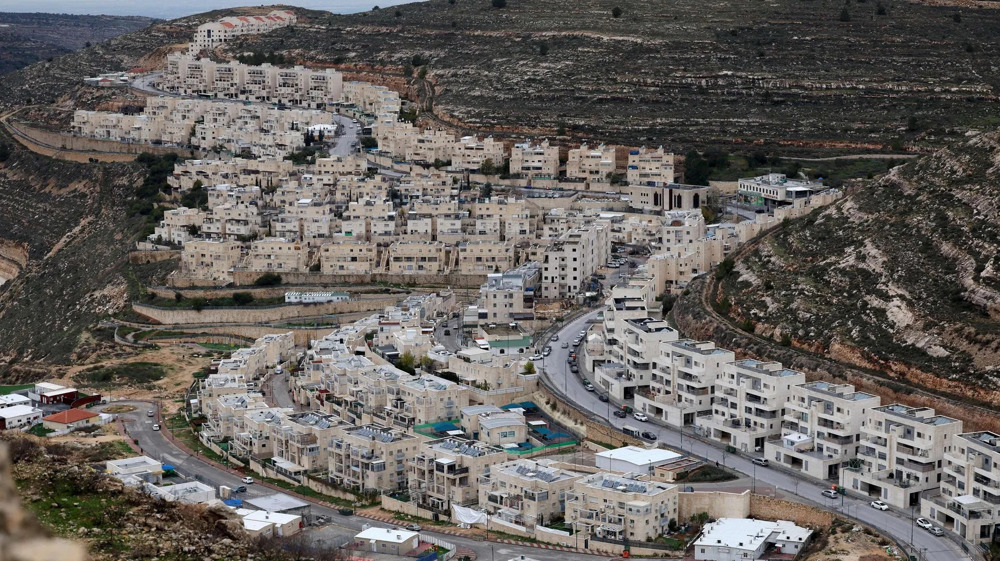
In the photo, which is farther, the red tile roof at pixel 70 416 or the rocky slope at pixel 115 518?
the red tile roof at pixel 70 416

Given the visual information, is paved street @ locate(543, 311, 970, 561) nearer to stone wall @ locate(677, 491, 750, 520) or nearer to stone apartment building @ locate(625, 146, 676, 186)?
stone wall @ locate(677, 491, 750, 520)

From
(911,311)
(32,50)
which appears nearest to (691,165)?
(911,311)

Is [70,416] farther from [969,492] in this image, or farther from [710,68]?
[710,68]

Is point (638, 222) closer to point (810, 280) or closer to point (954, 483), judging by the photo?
point (810, 280)

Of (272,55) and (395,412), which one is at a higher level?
(272,55)

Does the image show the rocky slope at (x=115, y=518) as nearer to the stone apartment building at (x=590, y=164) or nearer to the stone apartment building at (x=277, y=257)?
the stone apartment building at (x=277, y=257)

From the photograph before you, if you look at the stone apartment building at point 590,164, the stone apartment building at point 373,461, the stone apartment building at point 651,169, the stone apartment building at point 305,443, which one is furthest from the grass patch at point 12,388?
the stone apartment building at point 590,164
